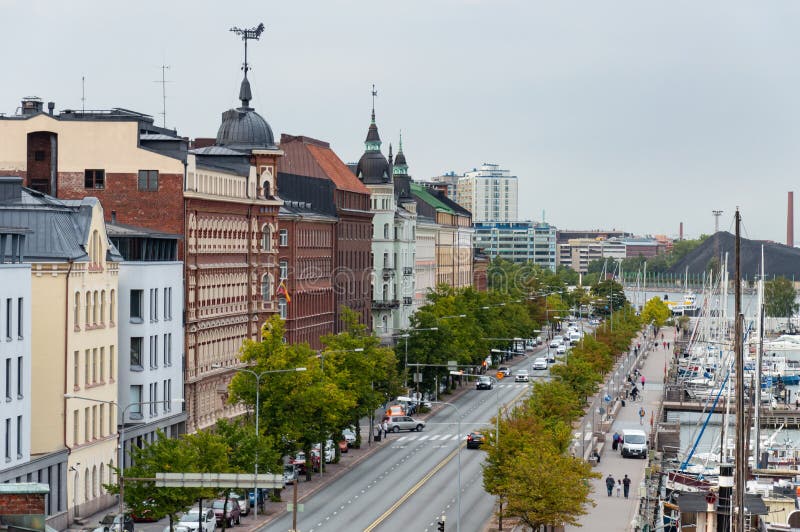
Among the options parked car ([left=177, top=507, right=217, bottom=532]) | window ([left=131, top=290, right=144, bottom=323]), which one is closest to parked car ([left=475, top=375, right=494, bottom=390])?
window ([left=131, top=290, right=144, bottom=323])

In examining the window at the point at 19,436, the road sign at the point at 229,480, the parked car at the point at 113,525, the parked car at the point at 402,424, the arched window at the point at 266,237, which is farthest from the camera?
the parked car at the point at 402,424

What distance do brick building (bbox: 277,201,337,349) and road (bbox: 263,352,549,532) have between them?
16.1 meters

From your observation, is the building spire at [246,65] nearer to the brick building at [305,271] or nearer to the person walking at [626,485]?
the brick building at [305,271]

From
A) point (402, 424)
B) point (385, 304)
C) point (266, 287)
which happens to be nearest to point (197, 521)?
point (402, 424)

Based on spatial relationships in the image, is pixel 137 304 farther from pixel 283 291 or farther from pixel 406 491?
pixel 283 291

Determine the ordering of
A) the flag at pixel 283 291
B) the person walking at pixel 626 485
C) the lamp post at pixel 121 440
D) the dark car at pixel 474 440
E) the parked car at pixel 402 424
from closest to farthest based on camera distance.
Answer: the lamp post at pixel 121 440
the person walking at pixel 626 485
the dark car at pixel 474 440
the parked car at pixel 402 424
the flag at pixel 283 291

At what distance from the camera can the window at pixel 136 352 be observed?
99.6m

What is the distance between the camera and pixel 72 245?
89562mm

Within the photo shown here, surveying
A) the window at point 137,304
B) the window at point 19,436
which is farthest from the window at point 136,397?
the window at point 19,436

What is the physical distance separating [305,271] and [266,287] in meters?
15.9

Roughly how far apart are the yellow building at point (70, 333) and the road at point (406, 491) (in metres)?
9.97

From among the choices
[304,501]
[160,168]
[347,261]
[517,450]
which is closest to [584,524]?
[517,450]

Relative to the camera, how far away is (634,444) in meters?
122

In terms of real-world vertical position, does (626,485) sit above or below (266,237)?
below
